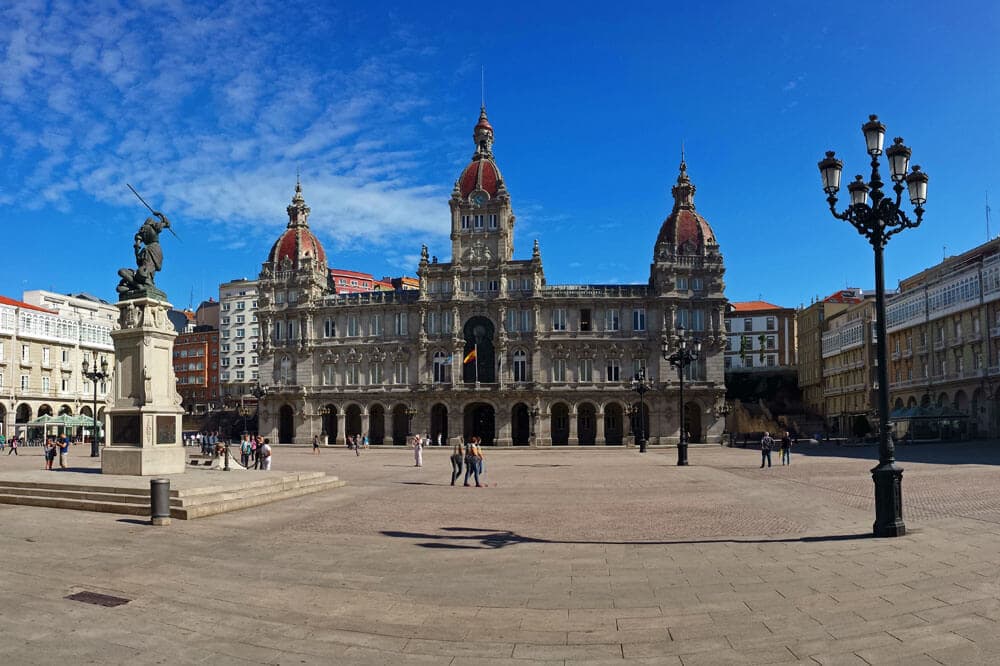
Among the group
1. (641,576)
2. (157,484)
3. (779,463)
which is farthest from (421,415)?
(641,576)

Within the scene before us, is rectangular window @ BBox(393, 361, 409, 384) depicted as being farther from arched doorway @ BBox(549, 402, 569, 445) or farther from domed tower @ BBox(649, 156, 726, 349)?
domed tower @ BBox(649, 156, 726, 349)

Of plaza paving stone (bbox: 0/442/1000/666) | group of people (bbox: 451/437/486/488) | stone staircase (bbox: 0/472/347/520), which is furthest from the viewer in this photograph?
group of people (bbox: 451/437/486/488)

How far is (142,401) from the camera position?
22.1m

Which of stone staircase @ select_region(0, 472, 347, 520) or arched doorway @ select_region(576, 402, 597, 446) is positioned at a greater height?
stone staircase @ select_region(0, 472, 347, 520)

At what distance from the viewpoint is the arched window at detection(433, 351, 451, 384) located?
75125mm

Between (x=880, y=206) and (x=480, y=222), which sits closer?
(x=880, y=206)

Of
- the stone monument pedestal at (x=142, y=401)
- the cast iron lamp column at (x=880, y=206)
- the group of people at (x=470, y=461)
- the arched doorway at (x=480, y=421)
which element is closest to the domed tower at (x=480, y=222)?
the arched doorway at (x=480, y=421)

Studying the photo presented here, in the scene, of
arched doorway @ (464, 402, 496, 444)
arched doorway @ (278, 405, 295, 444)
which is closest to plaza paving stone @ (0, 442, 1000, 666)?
arched doorway @ (464, 402, 496, 444)

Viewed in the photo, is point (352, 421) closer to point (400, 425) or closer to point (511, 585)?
point (400, 425)

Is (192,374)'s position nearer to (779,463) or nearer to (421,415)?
(421,415)

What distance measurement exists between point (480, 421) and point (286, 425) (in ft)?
67.5

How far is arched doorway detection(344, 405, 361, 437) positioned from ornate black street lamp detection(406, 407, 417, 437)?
534 cm

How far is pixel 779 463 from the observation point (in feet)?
129

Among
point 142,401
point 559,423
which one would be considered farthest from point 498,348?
point 142,401
